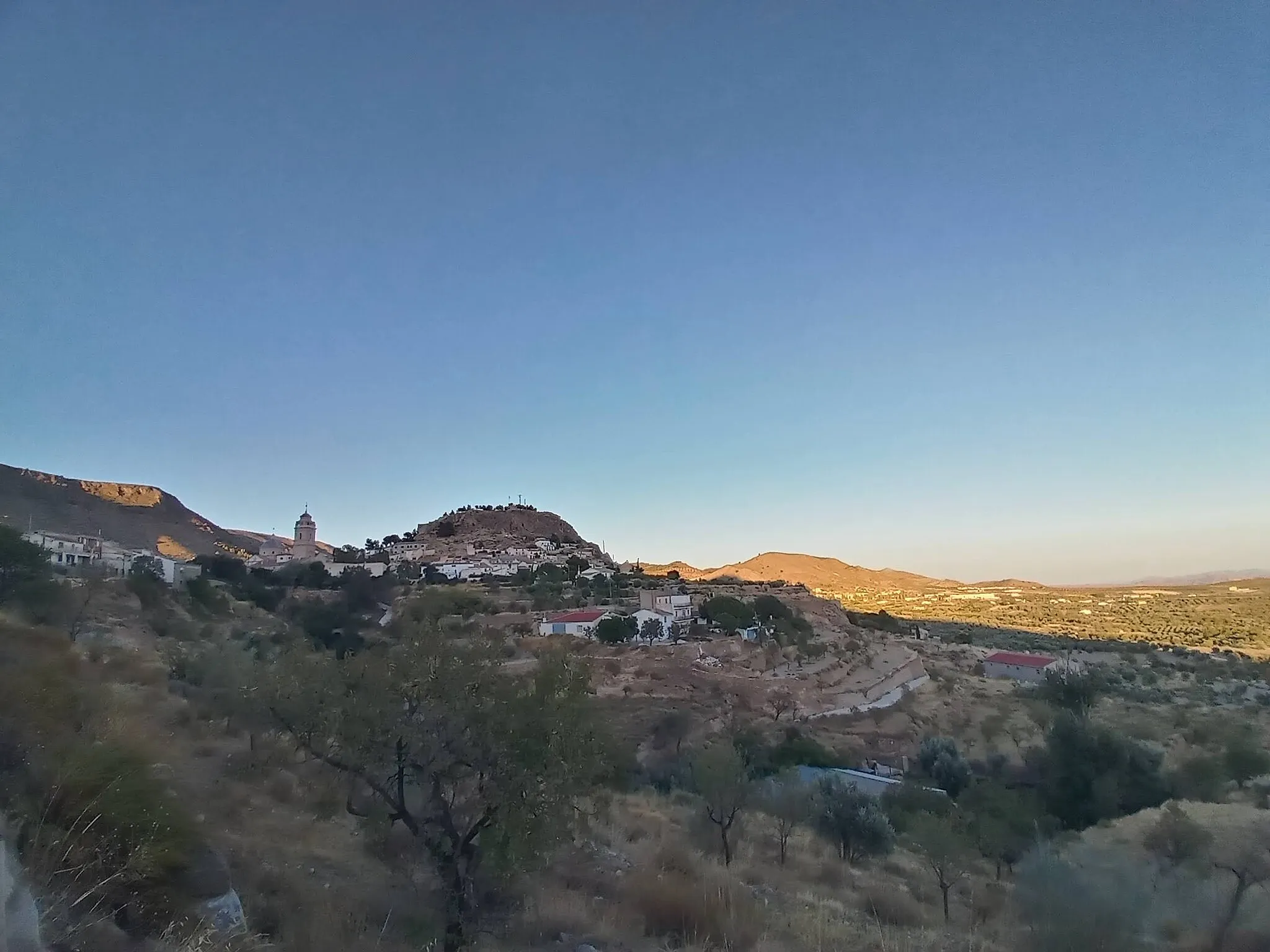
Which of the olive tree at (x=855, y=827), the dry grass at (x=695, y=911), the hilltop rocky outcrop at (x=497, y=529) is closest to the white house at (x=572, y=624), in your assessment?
the olive tree at (x=855, y=827)

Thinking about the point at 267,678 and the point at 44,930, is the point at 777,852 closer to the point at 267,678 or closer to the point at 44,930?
the point at 267,678

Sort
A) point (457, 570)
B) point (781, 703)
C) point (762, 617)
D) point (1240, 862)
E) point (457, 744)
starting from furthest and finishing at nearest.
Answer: point (457, 570)
point (762, 617)
point (781, 703)
point (1240, 862)
point (457, 744)

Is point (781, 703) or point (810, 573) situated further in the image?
point (810, 573)

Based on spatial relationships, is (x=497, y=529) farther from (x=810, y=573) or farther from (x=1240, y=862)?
(x=1240, y=862)

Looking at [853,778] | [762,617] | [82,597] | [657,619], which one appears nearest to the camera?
[853,778]

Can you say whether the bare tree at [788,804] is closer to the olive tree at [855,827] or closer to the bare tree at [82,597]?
the olive tree at [855,827]

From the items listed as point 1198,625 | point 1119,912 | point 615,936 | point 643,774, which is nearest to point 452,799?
point 615,936

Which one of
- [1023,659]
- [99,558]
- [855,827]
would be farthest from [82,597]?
[1023,659]
